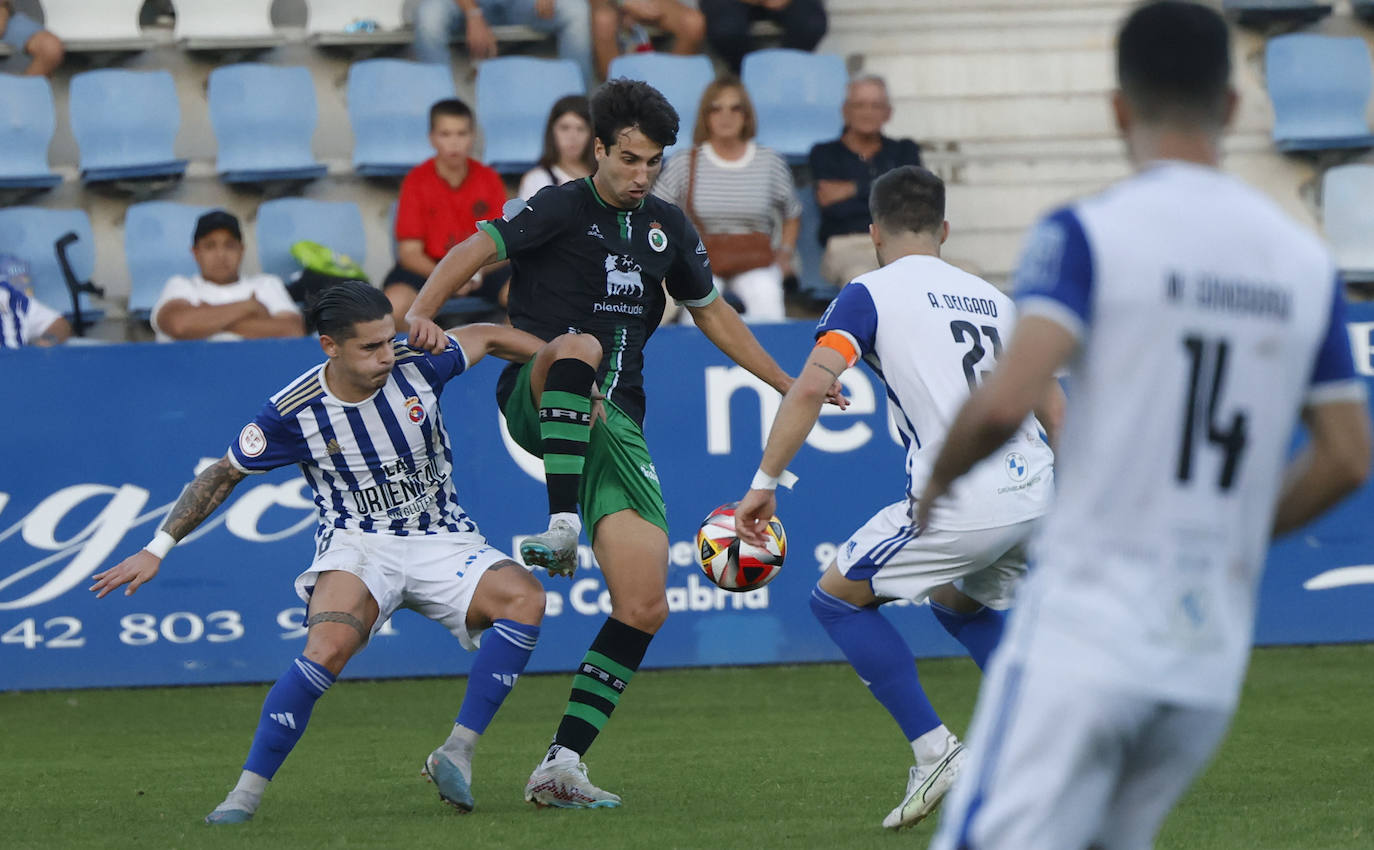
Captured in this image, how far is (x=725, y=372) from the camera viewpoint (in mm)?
9172

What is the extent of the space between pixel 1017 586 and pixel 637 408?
56.3 inches

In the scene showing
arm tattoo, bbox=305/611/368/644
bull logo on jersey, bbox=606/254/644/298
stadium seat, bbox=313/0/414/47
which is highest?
stadium seat, bbox=313/0/414/47

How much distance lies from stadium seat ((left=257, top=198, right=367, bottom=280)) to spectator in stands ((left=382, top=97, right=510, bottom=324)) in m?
0.80

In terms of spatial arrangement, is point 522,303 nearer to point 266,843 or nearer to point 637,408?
point 637,408

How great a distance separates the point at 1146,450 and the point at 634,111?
3313mm

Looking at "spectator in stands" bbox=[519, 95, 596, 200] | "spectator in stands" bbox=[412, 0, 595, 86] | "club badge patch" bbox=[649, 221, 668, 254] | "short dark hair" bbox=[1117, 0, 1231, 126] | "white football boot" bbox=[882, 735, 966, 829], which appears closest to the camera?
"short dark hair" bbox=[1117, 0, 1231, 126]

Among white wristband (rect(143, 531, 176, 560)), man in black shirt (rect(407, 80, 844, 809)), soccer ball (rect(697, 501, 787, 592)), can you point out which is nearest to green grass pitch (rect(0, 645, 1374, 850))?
man in black shirt (rect(407, 80, 844, 809))

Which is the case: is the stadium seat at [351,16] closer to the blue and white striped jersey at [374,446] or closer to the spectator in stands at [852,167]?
the spectator in stands at [852,167]

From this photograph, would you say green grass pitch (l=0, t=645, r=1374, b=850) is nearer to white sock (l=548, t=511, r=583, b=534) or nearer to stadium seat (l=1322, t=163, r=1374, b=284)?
white sock (l=548, t=511, r=583, b=534)

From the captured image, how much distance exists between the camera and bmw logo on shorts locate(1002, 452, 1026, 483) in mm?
5180

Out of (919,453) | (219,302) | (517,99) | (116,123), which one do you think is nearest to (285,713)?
(919,453)

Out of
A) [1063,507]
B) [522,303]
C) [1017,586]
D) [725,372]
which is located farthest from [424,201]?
[1063,507]

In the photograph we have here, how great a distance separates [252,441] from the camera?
5.62 m

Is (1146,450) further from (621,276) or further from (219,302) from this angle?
(219,302)
